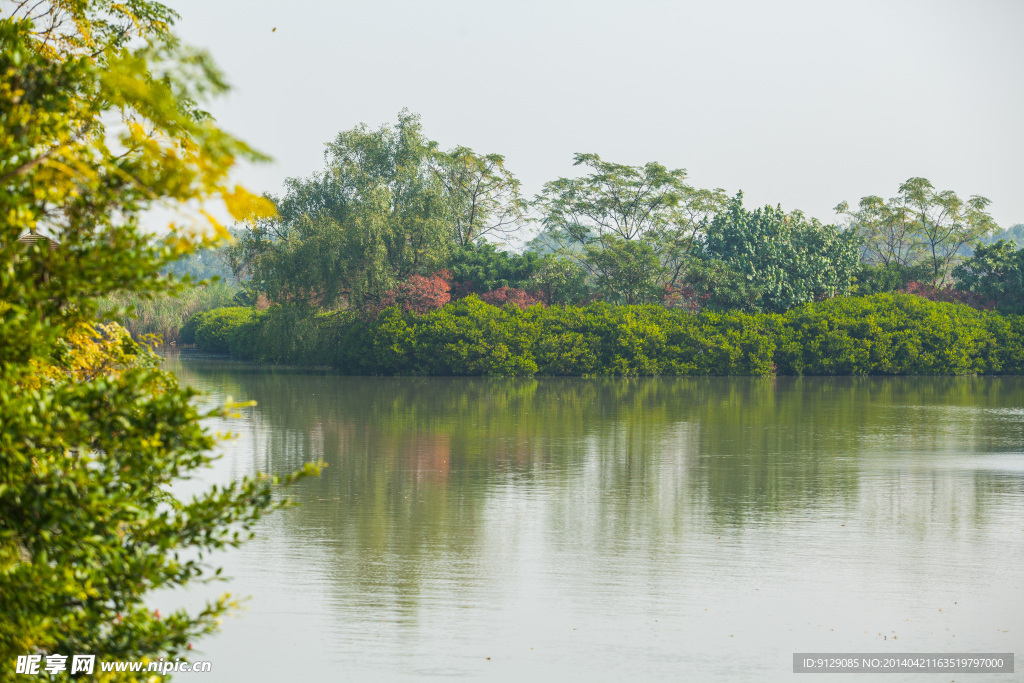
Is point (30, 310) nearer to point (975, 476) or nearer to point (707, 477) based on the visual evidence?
point (707, 477)

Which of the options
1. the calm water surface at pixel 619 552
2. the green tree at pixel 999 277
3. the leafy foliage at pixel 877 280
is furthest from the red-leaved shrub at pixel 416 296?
the green tree at pixel 999 277

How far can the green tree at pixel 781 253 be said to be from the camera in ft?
116

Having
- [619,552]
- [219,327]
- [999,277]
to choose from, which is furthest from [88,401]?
[219,327]

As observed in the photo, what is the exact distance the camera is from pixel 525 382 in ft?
96.0

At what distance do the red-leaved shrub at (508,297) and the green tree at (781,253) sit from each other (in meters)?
7.18

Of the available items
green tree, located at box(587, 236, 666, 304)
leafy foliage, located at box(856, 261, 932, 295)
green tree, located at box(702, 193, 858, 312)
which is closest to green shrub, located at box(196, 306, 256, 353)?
green tree, located at box(587, 236, 666, 304)

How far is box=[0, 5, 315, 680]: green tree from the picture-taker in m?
3.36

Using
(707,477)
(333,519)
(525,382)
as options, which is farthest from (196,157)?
(525,382)

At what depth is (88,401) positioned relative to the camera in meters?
3.50

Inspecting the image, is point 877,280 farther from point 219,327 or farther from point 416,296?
point 219,327

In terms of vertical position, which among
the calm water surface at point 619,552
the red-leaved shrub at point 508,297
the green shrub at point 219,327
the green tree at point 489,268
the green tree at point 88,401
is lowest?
the calm water surface at point 619,552

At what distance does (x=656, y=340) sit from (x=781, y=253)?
7.18m

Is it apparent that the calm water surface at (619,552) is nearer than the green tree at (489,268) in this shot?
Yes

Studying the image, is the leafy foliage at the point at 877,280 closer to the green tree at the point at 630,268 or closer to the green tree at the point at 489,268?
the green tree at the point at 630,268
